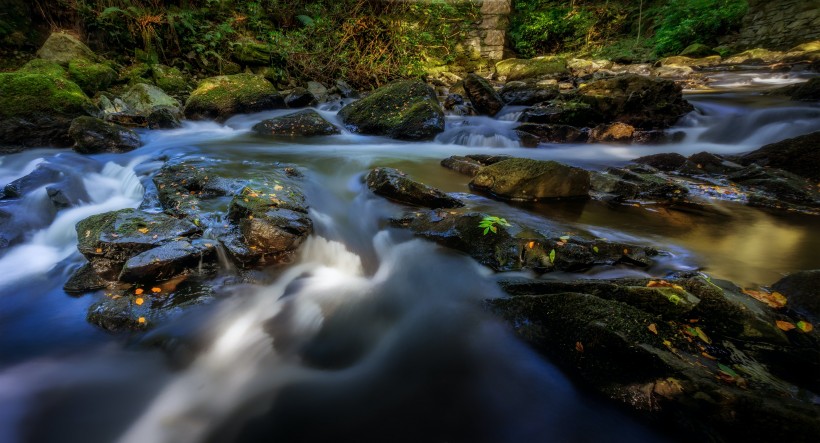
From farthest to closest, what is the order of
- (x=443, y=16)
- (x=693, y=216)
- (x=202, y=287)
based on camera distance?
(x=443, y=16) → (x=693, y=216) → (x=202, y=287)

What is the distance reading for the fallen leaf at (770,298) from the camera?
2.49 meters

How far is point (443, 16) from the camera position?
1623 centimetres

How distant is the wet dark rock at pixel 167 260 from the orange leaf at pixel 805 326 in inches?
166

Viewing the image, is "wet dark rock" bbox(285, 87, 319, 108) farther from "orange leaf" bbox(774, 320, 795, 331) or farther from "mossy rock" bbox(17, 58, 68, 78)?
"orange leaf" bbox(774, 320, 795, 331)

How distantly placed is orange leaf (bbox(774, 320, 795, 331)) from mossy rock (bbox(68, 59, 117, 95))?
1199 cm

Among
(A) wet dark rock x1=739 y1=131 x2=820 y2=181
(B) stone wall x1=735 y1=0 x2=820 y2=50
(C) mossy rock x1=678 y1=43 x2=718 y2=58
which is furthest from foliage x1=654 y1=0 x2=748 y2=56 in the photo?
(A) wet dark rock x1=739 y1=131 x2=820 y2=181

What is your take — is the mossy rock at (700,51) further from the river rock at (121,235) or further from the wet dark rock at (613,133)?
the river rock at (121,235)

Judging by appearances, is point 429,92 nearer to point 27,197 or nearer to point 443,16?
point 27,197

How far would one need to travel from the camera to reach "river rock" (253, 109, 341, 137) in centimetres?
822

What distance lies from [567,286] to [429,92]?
23.3ft

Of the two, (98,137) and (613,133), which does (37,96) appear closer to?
(98,137)

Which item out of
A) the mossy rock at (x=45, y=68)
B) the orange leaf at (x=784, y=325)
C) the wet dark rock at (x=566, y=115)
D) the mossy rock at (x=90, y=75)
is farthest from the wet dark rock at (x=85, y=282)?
the wet dark rock at (x=566, y=115)

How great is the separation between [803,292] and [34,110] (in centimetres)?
1034

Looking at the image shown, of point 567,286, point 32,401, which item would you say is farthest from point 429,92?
point 32,401
